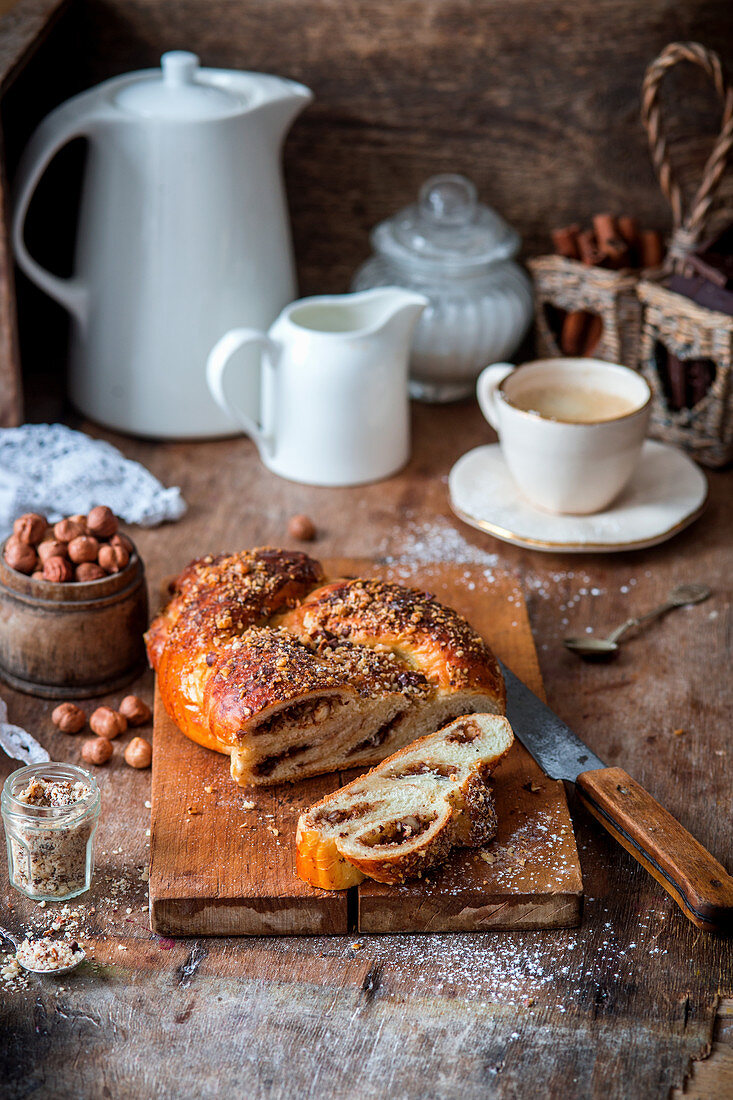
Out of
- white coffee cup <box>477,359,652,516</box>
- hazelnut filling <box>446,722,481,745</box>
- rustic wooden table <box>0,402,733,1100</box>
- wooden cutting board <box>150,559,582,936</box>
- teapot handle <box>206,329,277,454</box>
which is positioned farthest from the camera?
teapot handle <box>206,329,277,454</box>

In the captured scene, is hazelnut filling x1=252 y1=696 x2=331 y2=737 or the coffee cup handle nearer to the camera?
hazelnut filling x1=252 y1=696 x2=331 y2=737

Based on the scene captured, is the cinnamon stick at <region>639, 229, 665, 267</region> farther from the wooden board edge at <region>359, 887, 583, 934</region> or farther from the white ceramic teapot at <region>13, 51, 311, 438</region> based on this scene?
the wooden board edge at <region>359, 887, 583, 934</region>

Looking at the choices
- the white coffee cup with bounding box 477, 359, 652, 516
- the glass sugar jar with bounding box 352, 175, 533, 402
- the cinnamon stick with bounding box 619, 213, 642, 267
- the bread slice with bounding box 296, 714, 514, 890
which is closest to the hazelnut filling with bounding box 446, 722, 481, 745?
the bread slice with bounding box 296, 714, 514, 890

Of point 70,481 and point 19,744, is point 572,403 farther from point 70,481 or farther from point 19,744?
point 19,744

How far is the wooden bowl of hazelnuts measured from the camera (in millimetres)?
1149

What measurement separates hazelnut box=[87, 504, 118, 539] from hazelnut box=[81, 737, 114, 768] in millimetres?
228

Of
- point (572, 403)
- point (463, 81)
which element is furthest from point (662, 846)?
point (463, 81)

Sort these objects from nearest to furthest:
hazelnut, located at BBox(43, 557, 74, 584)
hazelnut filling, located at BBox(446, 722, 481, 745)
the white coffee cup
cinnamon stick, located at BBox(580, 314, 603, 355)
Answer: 1. hazelnut filling, located at BBox(446, 722, 481, 745)
2. hazelnut, located at BBox(43, 557, 74, 584)
3. the white coffee cup
4. cinnamon stick, located at BBox(580, 314, 603, 355)

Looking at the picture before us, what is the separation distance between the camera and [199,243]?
1585mm

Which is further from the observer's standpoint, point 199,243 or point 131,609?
point 199,243

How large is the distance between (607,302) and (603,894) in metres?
0.99

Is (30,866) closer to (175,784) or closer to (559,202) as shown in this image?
(175,784)

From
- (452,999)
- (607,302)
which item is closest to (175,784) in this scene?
(452,999)

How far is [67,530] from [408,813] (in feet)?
1.64
